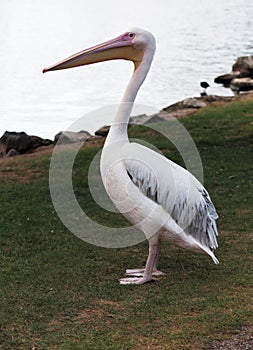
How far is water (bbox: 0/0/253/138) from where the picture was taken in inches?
672

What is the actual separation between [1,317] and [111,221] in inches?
106

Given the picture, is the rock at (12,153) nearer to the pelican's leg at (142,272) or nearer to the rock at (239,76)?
the pelican's leg at (142,272)

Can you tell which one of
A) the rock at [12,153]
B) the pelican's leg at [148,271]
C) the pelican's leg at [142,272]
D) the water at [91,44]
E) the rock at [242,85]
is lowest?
the rock at [242,85]

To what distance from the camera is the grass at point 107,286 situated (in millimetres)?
4648

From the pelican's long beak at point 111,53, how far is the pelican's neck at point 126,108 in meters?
0.08

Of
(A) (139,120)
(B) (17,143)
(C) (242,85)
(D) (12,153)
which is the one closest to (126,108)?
(D) (12,153)

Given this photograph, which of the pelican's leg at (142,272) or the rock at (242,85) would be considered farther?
the rock at (242,85)

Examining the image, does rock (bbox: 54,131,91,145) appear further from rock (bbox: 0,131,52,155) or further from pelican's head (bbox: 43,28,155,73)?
pelican's head (bbox: 43,28,155,73)

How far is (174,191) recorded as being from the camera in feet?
17.8

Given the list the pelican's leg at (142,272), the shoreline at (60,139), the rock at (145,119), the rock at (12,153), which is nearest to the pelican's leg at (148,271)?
the pelican's leg at (142,272)

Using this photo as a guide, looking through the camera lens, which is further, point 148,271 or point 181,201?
point 148,271

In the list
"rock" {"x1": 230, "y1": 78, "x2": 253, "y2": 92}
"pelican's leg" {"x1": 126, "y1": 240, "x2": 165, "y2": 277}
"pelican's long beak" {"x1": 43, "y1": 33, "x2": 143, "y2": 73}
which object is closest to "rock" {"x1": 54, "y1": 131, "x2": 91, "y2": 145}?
"pelican's long beak" {"x1": 43, "y1": 33, "x2": 143, "y2": 73}

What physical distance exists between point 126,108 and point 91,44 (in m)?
21.7

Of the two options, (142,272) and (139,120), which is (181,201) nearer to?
(142,272)
